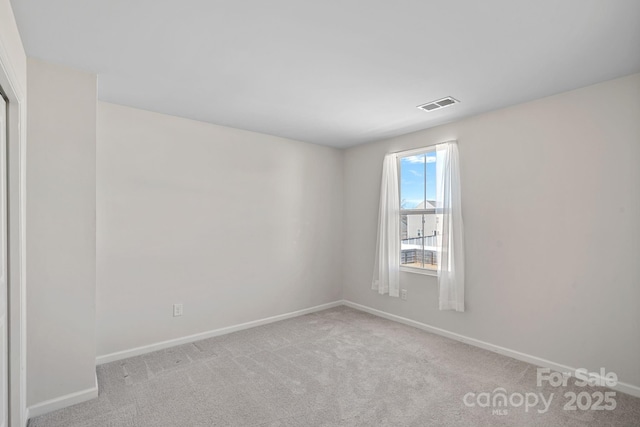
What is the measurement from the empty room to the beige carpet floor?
2cm

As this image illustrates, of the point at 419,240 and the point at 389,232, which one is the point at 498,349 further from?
the point at 389,232

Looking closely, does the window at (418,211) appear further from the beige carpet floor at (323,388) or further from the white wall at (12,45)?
the white wall at (12,45)

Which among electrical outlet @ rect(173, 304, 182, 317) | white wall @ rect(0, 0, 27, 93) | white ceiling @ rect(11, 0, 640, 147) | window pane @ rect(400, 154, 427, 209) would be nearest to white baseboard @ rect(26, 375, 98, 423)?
electrical outlet @ rect(173, 304, 182, 317)

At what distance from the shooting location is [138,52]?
2.13m

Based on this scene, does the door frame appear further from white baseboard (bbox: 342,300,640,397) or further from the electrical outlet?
white baseboard (bbox: 342,300,640,397)

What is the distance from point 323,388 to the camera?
2.52 m

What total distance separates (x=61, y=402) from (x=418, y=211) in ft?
12.3

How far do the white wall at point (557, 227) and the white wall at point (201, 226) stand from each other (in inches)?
70.1

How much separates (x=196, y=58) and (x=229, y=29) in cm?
47

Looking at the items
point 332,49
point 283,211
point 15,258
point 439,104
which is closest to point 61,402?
point 15,258

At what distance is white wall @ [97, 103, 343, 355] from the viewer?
9.98 ft

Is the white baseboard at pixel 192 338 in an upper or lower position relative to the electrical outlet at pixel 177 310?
lower

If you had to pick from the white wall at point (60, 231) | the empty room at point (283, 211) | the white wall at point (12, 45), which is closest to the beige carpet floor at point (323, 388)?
the empty room at point (283, 211)

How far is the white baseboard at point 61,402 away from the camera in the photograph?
2.19 m
